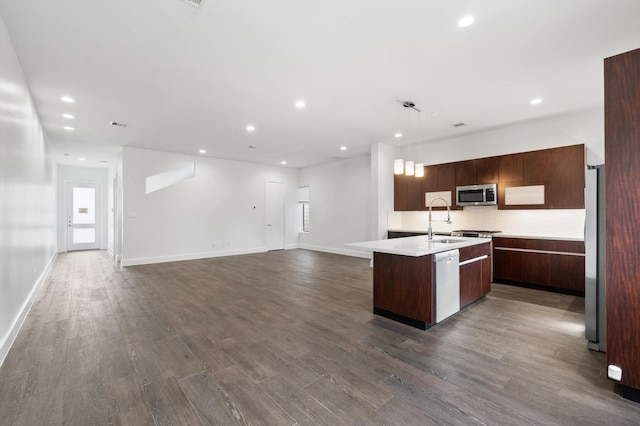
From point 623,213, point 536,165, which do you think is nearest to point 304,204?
point 536,165

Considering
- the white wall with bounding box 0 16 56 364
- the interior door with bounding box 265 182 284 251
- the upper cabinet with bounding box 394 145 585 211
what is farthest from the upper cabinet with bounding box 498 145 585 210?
the white wall with bounding box 0 16 56 364

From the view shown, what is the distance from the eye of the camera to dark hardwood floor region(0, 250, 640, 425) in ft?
6.00

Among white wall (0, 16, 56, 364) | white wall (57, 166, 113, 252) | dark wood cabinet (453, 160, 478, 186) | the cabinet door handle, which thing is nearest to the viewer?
white wall (0, 16, 56, 364)

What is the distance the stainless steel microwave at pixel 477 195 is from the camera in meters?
5.30

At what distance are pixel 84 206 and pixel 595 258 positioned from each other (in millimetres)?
12947

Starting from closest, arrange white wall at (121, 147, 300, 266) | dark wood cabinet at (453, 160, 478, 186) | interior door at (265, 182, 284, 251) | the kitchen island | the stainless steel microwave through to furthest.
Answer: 1. the kitchen island
2. the stainless steel microwave
3. dark wood cabinet at (453, 160, 478, 186)
4. white wall at (121, 147, 300, 266)
5. interior door at (265, 182, 284, 251)

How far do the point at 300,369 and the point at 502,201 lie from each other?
15.8 feet

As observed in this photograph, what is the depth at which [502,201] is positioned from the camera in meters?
5.25

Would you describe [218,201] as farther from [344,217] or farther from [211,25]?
[211,25]

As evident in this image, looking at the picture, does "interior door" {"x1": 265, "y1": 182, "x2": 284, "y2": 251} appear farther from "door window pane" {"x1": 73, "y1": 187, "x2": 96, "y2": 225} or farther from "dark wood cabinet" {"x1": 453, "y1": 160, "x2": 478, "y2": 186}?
"door window pane" {"x1": 73, "y1": 187, "x2": 96, "y2": 225}

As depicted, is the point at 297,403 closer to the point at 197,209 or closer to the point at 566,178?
the point at 566,178

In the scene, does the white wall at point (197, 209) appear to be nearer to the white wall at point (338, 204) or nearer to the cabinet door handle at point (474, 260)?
the white wall at point (338, 204)

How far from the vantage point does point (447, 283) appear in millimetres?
3279

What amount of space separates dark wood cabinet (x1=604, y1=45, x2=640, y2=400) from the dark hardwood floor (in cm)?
35
